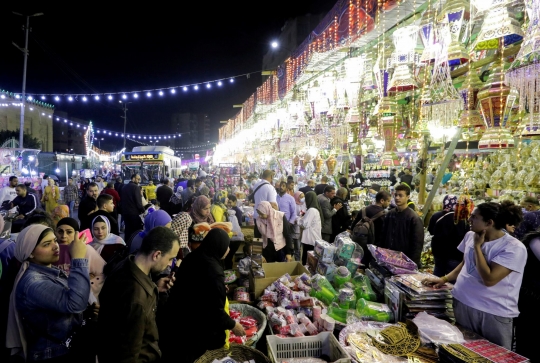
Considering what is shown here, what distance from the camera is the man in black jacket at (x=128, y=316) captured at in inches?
72.8

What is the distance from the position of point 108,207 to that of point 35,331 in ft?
10.0

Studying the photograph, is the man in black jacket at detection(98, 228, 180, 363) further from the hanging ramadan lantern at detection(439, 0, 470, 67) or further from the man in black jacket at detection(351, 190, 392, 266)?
the man in black jacket at detection(351, 190, 392, 266)

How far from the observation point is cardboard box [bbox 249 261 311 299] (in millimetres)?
3672

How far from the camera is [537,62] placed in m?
2.06

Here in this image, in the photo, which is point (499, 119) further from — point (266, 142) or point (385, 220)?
point (266, 142)

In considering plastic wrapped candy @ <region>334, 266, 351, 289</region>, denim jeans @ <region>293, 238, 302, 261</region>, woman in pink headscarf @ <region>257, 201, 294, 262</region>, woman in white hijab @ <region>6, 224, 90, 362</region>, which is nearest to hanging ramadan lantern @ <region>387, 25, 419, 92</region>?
plastic wrapped candy @ <region>334, 266, 351, 289</region>

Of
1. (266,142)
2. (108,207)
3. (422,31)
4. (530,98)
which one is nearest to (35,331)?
(108,207)

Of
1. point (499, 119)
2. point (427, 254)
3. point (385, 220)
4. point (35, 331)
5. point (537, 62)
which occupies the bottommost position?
point (427, 254)

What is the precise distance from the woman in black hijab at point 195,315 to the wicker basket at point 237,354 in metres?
0.07

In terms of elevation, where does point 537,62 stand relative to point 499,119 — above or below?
above

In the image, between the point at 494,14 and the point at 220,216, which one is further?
the point at 220,216

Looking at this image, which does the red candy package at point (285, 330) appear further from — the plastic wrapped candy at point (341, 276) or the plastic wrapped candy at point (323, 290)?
the plastic wrapped candy at point (341, 276)

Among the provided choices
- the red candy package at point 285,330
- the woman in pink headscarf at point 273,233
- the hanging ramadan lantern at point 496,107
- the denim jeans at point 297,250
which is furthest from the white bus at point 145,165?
the hanging ramadan lantern at point 496,107

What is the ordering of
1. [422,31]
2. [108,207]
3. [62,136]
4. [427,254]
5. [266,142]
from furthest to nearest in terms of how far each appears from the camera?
1. [62,136]
2. [266,142]
3. [427,254]
4. [108,207]
5. [422,31]
